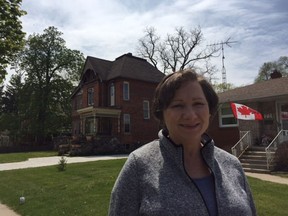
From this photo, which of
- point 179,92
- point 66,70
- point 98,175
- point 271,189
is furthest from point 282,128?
point 66,70

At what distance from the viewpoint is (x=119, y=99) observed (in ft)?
101

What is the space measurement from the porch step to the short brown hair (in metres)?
13.2

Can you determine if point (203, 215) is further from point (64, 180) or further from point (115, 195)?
point (64, 180)

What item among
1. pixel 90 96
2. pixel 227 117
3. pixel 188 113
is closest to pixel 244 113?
pixel 227 117

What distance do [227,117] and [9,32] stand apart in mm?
13882

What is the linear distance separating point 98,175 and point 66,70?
125 ft

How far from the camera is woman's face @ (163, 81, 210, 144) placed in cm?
202

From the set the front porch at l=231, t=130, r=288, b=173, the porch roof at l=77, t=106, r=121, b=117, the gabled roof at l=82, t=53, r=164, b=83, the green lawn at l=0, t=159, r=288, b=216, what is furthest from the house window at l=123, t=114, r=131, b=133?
the green lawn at l=0, t=159, r=288, b=216

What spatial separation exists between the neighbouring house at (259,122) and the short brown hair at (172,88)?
15321 millimetres

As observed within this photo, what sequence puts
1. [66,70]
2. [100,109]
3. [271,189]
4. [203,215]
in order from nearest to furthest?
[203,215] → [271,189] → [100,109] → [66,70]

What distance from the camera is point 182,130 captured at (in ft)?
6.63

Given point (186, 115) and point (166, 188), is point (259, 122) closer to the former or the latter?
point (186, 115)

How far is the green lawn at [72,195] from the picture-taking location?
734 centimetres

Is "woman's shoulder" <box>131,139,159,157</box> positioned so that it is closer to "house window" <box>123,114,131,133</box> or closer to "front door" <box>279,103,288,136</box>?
"front door" <box>279,103,288,136</box>
